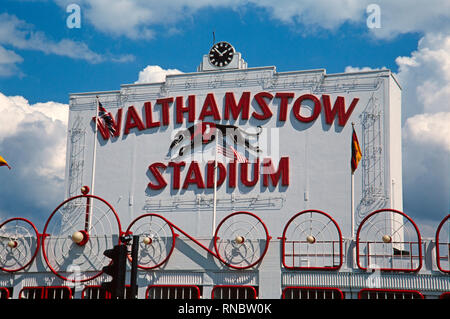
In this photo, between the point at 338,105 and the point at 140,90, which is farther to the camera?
the point at 140,90

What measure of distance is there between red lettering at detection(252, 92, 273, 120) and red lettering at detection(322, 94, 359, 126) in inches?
160

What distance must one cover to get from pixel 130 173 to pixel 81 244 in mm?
13974

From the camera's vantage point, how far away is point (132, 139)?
49188 mm

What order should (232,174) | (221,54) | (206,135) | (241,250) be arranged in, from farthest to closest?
(221,54)
(206,135)
(232,174)
(241,250)

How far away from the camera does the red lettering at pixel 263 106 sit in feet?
152

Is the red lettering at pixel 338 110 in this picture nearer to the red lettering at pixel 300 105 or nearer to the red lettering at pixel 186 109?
the red lettering at pixel 300 105

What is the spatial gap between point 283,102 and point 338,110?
4083mm

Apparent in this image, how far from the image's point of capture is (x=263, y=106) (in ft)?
152

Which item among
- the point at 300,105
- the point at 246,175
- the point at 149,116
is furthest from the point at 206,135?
the point at 300,105

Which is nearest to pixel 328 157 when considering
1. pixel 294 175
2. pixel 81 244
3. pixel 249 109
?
pixel 294 175

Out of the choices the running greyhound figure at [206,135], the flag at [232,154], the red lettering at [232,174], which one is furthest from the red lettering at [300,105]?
the red lettering at [232,174]

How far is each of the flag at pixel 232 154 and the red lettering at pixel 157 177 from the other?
470cm

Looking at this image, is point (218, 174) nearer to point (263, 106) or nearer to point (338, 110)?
point (263, 106)
